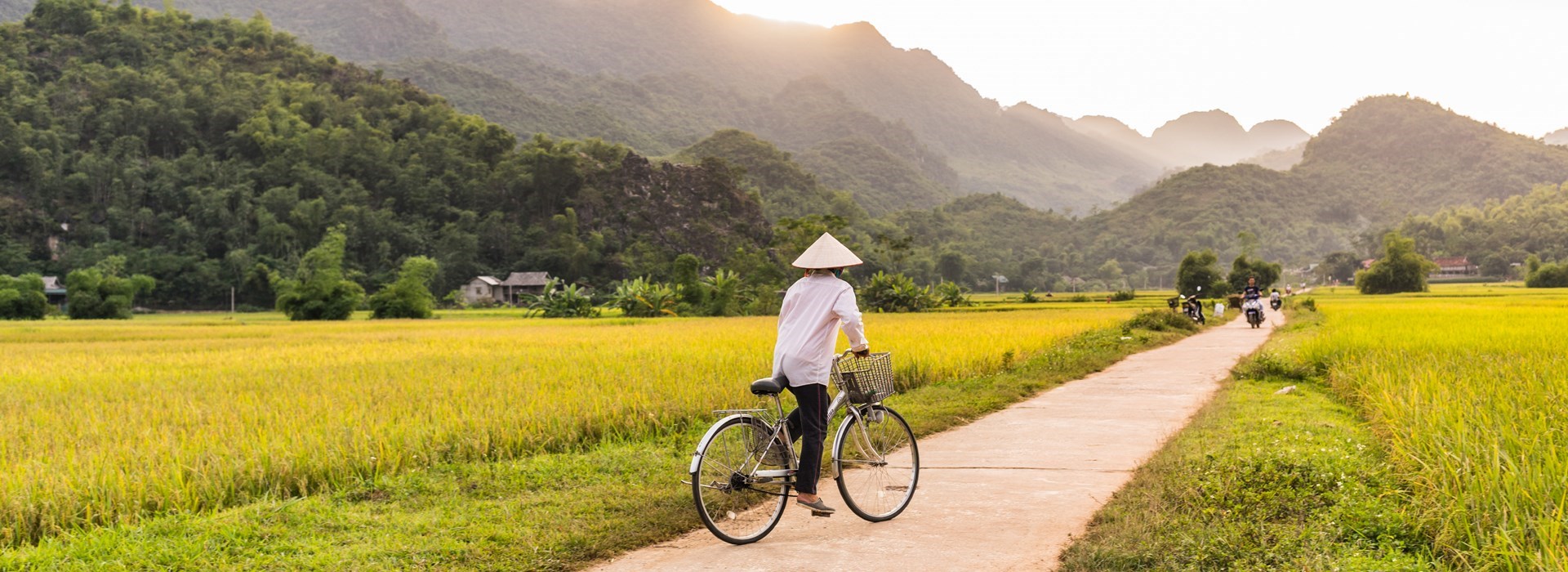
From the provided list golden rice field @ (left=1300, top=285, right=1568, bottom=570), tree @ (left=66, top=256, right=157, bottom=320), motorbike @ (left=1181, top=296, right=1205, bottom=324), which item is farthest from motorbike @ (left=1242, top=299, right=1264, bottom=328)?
tree @ (left=66, top=256, right=157, bottom=320)

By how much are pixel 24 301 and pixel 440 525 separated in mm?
52118

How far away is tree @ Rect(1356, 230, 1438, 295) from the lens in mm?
66312

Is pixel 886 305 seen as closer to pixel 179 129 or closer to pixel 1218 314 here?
pixel 1218 314

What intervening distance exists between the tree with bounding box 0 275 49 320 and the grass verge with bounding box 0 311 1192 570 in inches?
1985

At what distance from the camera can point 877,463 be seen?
18.4ft

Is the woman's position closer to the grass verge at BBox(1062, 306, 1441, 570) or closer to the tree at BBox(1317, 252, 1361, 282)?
the grass verge at BBox(1062, 306, 1441, 570)

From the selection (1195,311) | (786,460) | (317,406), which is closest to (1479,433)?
(786,460)

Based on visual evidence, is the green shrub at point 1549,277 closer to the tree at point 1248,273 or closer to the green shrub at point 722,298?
the tree at point 1248,273

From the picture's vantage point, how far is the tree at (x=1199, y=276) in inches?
2420

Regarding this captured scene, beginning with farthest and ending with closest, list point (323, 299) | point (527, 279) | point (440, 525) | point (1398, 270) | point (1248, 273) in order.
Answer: point (527, 279) → point (1398, 270) → point (1248, 273) → point (323, 299) → point (440, 525)

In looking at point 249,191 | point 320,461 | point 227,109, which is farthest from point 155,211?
point 320,461

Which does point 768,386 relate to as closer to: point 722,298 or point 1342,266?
point 722,298

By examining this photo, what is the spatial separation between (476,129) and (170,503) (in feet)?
296

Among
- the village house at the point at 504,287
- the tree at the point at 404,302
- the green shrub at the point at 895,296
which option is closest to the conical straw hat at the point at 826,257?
the green shrub at the point at 895,296
